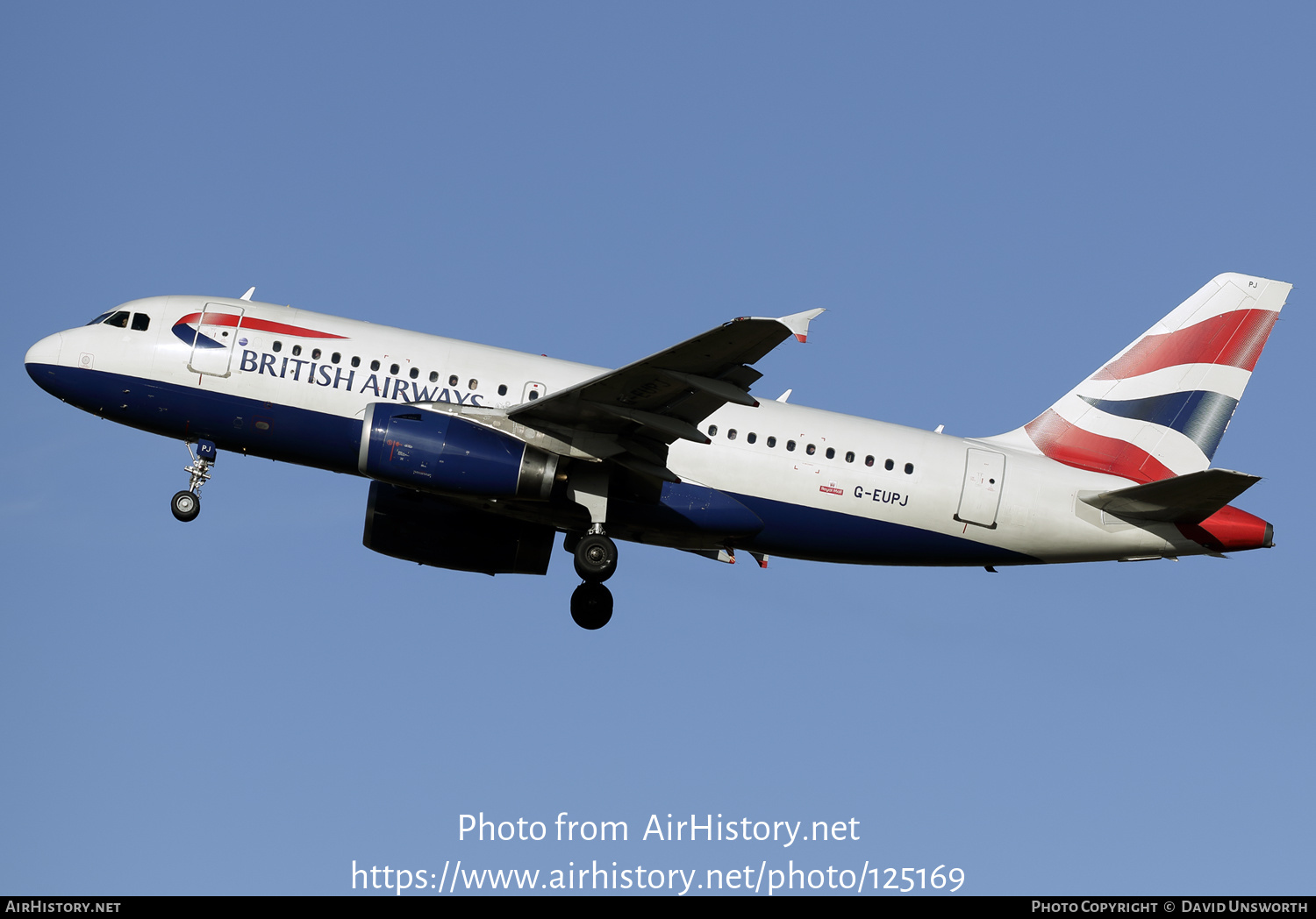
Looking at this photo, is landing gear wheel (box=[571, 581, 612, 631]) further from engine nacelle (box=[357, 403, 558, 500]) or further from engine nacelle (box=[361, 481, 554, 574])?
engine nacelle (box=[357, 403, 558, 500])

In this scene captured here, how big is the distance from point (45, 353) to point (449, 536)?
905cm

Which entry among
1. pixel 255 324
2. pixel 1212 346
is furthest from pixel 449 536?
pixel 1212 346

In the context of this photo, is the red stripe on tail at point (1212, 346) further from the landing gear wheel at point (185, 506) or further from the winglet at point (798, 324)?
the landing gear wheel at point (185, 506)

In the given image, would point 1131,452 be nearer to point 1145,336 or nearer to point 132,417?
point 1145,336

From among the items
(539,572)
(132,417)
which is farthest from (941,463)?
(132,417)

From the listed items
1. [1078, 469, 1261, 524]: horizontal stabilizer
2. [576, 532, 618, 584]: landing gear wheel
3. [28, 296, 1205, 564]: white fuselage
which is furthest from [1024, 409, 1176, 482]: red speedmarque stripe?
[576, 532, 618, 584]: landing gear wheel

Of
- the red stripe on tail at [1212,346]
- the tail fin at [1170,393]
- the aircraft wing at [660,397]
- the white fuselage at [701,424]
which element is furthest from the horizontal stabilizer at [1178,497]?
the aircraft wing at [660,397]

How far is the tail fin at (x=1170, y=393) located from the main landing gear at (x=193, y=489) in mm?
→ 16993

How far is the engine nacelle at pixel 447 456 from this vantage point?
2756 cm

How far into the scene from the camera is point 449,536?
32.3 m

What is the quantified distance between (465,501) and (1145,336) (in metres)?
15.8

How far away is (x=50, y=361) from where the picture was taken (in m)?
30.1

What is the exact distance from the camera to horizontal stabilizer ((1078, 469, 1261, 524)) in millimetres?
27969

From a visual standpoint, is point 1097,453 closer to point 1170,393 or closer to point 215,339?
point 1170,393
